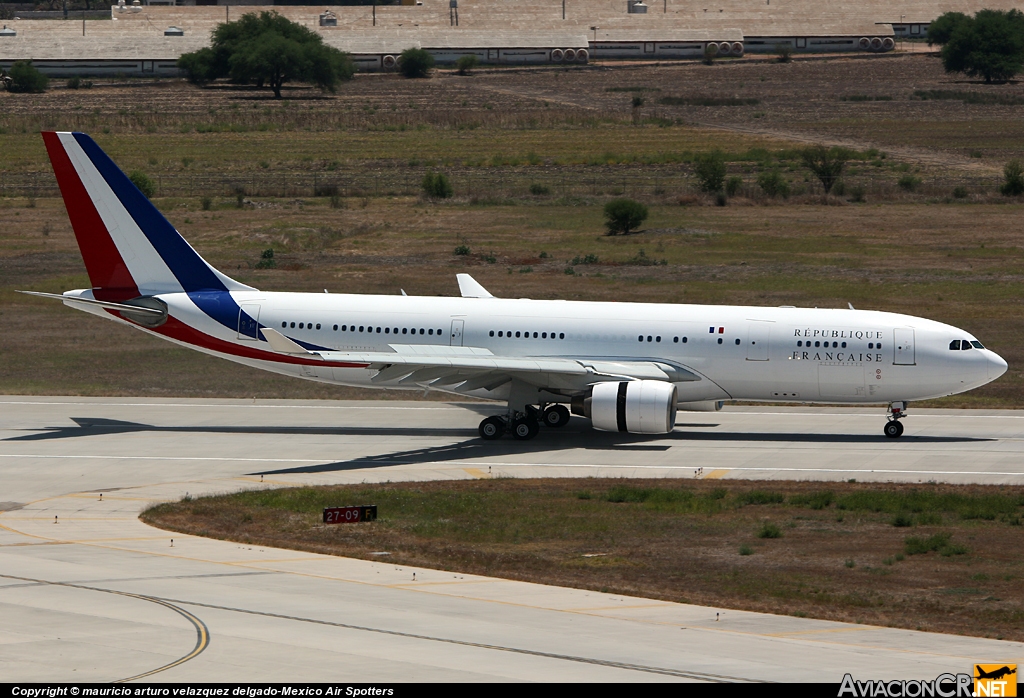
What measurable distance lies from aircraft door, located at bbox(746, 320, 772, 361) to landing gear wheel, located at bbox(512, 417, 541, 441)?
6878 mm

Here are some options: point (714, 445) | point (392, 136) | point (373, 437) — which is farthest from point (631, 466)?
point (392, 136)

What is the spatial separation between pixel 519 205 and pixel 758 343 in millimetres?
51405

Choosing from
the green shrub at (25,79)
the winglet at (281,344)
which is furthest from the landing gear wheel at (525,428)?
the green shrub at (25,79)

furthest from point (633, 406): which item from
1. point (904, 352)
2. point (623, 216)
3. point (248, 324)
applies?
point (623, 216)

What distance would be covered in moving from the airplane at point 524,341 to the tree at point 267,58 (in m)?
126

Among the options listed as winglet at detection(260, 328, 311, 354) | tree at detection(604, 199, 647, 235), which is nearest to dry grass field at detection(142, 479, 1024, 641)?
winglet at detection(260, 328, 311, 354)

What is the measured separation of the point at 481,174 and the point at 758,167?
76.2 feet

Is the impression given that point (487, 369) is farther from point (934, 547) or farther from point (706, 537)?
point (934, 547)

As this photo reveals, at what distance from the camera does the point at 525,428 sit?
3947 cm

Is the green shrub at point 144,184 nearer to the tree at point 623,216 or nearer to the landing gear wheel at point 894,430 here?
the tree at point 623,216

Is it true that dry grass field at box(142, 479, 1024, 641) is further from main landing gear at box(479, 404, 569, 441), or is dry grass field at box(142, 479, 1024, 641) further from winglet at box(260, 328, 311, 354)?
main landing gear at box(479, 404, 569, 441)

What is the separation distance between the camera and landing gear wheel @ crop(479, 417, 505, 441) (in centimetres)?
3953

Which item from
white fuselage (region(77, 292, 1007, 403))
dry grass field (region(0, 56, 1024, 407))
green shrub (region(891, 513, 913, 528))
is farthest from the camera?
dry grass field (region(0, 56, 1024, 407))

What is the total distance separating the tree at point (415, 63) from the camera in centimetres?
18525
